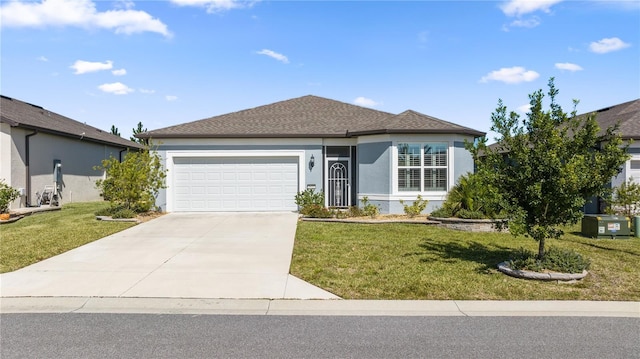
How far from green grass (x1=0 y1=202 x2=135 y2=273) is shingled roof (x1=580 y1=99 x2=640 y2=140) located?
1697 cm

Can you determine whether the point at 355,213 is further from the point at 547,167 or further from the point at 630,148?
the point at 630,148

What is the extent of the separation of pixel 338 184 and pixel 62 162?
1350 cm

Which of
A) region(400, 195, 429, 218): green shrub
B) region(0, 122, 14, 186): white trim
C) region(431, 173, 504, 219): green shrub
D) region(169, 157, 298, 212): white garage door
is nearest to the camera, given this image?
region(431, 173, 504, 219): green shrub

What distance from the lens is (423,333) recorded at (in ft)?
14.7

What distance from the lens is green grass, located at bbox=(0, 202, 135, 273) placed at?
26.9ft

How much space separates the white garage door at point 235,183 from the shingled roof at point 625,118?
38.9ft

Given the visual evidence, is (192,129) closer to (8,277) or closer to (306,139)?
(306,139)

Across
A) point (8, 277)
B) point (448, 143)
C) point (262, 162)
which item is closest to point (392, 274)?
point (8, 277)

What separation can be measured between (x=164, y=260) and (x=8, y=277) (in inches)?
99.0

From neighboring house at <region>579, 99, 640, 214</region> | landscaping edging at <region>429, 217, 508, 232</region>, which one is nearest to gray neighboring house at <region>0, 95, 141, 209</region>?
landscaping edging at <region>429, 217, 508, 232</region>

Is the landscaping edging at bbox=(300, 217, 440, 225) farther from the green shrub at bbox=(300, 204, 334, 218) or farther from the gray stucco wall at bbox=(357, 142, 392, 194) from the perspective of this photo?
the gray stucco wall at bbox=(357, 142, 392, 194)

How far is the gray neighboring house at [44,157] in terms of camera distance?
50.9 ft

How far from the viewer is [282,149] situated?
1600cm

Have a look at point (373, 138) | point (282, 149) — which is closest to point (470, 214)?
point (373, 138)
